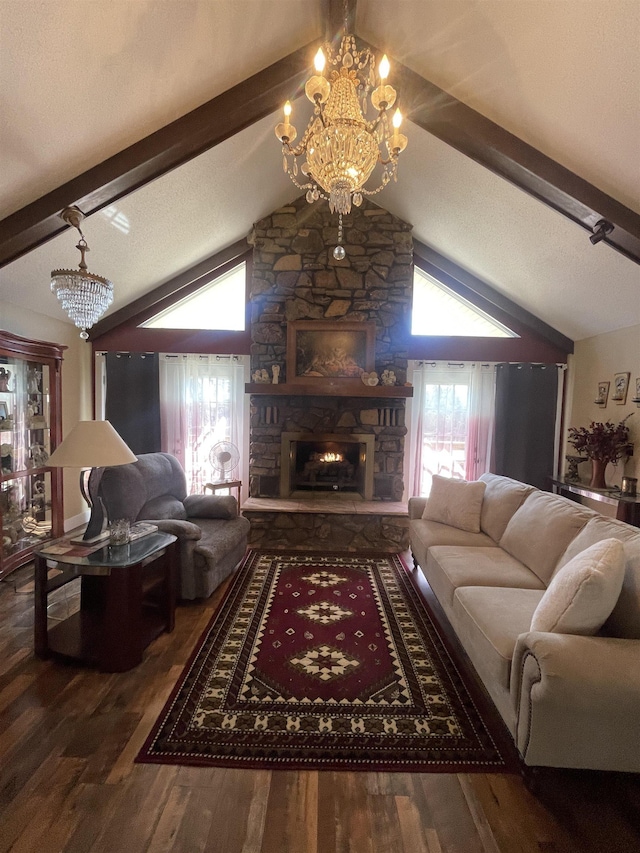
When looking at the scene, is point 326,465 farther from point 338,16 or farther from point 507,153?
point 338,16

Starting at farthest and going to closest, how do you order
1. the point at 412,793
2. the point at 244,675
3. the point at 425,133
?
the point at 425,133
the point at 244,675
the point at 412,793

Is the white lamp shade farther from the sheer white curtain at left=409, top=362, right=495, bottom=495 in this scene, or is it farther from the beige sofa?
the sheer white curtain at left=409, top=362, right=495, bottom=495

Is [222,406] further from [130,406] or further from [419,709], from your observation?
[419,709]

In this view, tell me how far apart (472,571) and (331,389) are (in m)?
2.63

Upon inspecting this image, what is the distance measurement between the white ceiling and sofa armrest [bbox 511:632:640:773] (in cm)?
276

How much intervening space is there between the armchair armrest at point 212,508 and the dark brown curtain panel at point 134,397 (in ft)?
5.44

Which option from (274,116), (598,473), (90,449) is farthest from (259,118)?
(598,473)

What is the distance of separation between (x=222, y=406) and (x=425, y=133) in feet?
11.6

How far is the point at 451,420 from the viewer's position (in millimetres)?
5137

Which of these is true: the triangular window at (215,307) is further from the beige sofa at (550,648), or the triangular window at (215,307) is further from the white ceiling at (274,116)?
the beige sofa at (550,648)

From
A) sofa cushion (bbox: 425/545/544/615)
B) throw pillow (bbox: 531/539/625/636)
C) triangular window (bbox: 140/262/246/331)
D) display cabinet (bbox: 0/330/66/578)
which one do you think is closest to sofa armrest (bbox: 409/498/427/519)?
sofa cushion (bbox: 425/545/544/615)

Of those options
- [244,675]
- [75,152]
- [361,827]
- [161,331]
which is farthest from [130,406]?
[361,827]

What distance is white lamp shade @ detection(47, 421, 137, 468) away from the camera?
7.39 ft

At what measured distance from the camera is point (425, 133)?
325 centimetres
